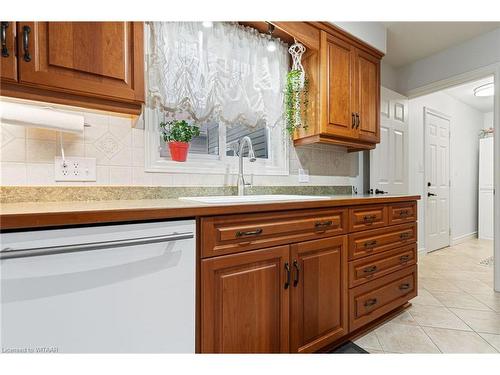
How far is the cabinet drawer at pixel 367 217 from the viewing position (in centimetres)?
162

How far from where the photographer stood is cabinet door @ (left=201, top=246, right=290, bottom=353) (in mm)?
1077

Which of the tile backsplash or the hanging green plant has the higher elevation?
the hanging green plant

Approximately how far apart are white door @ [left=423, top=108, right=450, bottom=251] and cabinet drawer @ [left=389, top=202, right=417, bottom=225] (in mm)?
2132

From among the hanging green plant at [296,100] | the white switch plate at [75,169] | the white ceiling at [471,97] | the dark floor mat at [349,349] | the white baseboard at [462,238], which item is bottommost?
the dark floor mat at [349,349]

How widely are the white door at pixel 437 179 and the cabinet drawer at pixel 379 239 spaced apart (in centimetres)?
222

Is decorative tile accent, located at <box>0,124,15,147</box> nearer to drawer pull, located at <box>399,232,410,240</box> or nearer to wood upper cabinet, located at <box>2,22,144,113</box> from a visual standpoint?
wood upper cabinet, located at <box>2,22,144,113</box>

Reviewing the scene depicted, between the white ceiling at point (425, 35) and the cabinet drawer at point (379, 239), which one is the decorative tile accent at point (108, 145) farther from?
the white ceiling at point (425, 35)

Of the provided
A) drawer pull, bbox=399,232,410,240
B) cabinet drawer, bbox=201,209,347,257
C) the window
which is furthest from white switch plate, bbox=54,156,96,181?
drawer pull, bbox=399,232,410,240

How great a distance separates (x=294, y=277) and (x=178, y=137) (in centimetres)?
106

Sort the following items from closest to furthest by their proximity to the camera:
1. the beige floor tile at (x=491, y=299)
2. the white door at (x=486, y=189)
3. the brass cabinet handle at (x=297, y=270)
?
the brass cabinet handle at (x=297, y=270), the beige floor tile at (x=491, y=299), the white door at (x=486, y=189)

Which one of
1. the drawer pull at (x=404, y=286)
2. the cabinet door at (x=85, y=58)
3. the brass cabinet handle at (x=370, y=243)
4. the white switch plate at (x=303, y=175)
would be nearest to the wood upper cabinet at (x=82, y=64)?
the cabinet door at (x=85, y=58)

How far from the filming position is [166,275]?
0.99 metres
